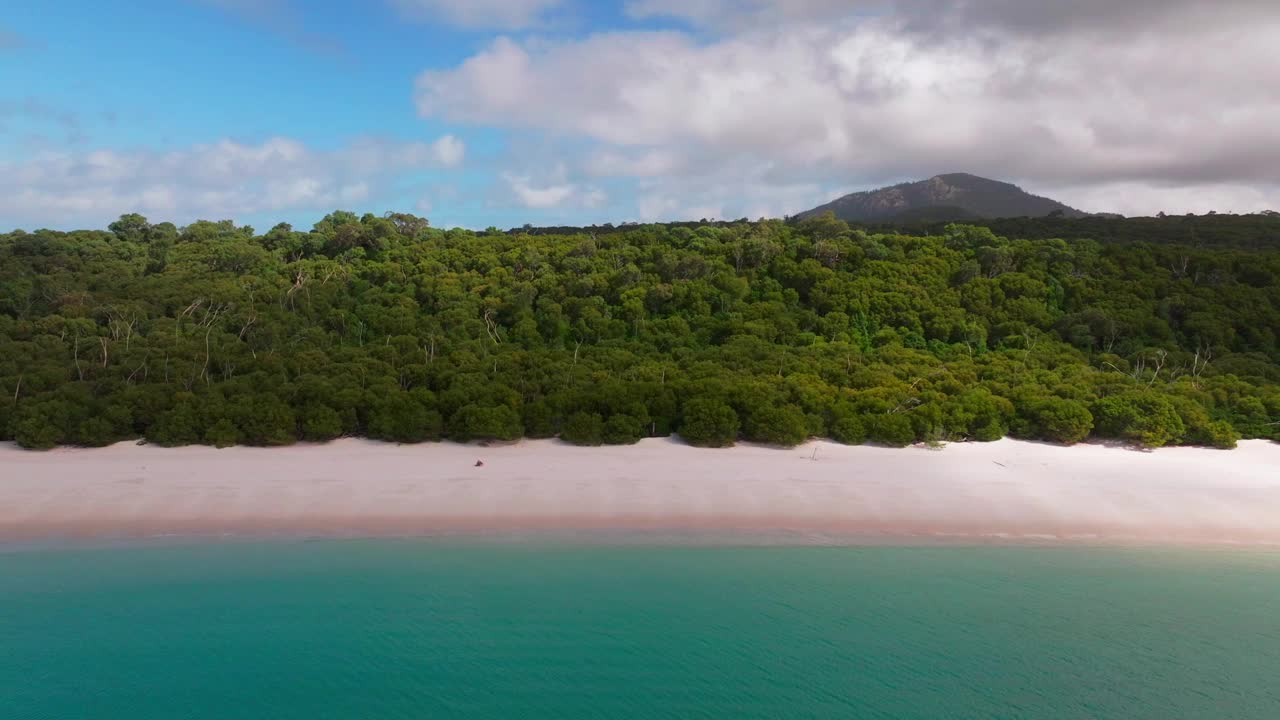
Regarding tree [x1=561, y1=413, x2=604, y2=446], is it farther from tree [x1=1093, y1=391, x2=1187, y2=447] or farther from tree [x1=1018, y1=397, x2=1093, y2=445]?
tree [x1=1093, y1=391, x2=1187, y2=447]

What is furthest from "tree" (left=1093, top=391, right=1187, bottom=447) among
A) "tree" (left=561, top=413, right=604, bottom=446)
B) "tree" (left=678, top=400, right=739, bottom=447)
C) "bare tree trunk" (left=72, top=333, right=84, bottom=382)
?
"bare tree trunk" (left=72, top=333, right=84, bottom=382)

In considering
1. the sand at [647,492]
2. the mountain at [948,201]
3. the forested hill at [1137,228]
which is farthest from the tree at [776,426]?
the mountain at [948,201]

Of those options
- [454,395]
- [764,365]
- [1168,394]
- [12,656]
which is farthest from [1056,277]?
[12,656]

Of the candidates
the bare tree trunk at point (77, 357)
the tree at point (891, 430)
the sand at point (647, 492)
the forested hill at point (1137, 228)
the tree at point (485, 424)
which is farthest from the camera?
the forested hill at point (1137, 228)

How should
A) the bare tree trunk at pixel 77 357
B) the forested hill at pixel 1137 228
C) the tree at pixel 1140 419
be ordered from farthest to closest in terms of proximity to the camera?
the forested hill at pixel 1137 228
the bare tree trunk at pixel 77 357
the tree at pixel 1140 419

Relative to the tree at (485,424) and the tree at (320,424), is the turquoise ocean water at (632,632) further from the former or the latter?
the tree at (320,424)

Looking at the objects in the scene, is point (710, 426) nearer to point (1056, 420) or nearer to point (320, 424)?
point (1056, 420)

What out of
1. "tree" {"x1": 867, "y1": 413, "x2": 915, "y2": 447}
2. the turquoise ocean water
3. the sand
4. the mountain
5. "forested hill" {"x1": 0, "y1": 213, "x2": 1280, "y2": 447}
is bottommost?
the turquoise ocean water
